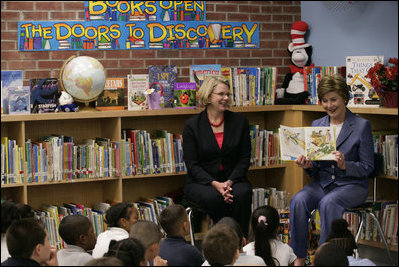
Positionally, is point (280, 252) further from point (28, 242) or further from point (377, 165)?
point (28, 242)

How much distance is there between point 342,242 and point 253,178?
240 cm

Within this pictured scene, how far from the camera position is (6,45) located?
16.7 ft

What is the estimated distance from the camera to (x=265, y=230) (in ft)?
11.8

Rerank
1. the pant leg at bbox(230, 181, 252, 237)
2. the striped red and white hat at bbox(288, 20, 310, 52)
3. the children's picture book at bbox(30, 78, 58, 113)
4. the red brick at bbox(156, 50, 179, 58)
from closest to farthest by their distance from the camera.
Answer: the pant leg at bbox(230, 181, 252, 237) → the children's picture book at bbox(30, 78, 58, 113) → the red brick at bbox(156, 50, 179, 58) → the striped red and white hat at bbox(288, 20, 310, 52)

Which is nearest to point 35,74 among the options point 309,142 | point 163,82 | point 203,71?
point 163,82

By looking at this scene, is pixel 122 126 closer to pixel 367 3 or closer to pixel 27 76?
pixel 27 76

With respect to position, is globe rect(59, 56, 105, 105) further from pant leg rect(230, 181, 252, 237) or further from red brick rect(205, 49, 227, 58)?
pant leg rect(230, 181, 252, 237)

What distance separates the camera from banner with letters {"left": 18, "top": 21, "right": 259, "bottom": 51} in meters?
5.17

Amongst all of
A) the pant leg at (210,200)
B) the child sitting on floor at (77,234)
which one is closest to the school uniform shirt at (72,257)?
the child sitting on floor at (77,234)

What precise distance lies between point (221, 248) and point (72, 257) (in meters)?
0.96

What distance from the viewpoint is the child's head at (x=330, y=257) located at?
2.72 meters

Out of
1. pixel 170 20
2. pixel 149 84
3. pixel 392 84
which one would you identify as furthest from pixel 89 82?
pixel 392 84

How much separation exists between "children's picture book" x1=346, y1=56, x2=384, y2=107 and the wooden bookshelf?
0.32ft

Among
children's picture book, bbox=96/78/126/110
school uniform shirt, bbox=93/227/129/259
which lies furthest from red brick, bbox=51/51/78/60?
school uniform shirt, bbox=93/227/129/259
